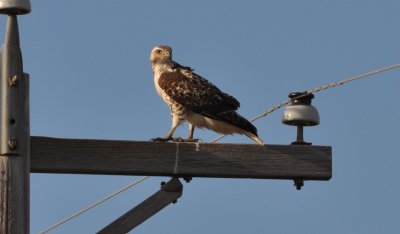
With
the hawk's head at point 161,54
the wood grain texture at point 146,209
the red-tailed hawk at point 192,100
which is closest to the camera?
the wood grain texture at point 146,209

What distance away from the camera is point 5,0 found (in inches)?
235

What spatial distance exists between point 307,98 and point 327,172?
0.58m

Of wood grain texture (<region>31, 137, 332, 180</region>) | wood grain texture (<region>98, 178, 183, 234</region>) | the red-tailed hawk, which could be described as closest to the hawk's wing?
the red-tailed hawk

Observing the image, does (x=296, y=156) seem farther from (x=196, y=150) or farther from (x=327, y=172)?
(x=196, y=150)

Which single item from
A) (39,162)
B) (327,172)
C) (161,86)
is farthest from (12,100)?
(161,86)

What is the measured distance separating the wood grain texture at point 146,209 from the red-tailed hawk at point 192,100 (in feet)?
3.91

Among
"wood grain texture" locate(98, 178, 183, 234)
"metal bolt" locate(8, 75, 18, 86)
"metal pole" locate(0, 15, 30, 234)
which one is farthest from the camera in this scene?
"wood grain texture" locate(98, 178, 183, 234)

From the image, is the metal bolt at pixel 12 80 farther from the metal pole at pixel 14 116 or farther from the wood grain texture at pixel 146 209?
the wood grain texture at pixel 146 209

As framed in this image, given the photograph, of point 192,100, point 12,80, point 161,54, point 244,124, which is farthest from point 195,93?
point 12,80

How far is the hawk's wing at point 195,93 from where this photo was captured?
860 cm

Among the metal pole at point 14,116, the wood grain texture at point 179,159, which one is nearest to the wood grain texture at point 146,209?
the wood grain texture at point 179,159

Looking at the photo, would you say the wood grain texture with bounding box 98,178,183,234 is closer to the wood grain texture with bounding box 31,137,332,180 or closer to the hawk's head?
the wood grain texture with bounding box 31,137,332,180

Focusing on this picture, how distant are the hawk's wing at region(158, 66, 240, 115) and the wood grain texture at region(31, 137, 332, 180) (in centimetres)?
175

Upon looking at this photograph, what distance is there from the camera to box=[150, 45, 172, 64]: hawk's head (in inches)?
400
